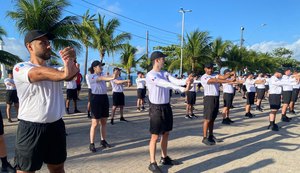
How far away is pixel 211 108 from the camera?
738 centimetres

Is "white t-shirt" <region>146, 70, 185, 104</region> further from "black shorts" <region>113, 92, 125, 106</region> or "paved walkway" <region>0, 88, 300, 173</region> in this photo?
"black shorts" <region>113, 92, 125, 106</region>

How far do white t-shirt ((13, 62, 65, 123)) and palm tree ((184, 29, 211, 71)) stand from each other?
28.6m

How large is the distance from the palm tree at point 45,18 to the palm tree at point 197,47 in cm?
1672

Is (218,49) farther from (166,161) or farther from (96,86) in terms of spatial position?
(166,161)

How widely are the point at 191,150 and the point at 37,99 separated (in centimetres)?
452

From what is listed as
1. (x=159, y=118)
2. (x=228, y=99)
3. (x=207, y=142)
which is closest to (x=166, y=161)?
(x=159, y=118)

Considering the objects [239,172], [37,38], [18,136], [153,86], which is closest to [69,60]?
[37,38]

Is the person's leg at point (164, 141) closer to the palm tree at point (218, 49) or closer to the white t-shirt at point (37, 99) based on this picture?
the white t-shirt at point (37, 99)

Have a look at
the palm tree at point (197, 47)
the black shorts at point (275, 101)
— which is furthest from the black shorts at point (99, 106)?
the palm tree at point (197, 47)

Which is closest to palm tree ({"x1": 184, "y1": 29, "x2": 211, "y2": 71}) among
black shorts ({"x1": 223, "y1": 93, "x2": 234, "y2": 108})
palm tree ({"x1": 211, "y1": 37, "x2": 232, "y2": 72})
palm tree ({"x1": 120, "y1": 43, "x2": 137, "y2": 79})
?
palm tree ({"x1": 211, "y1": 37, "x2": 232, "y2": 72})

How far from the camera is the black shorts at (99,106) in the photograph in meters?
6.55

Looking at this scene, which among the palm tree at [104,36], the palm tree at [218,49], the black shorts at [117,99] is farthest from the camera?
the palm tree at [218,49]

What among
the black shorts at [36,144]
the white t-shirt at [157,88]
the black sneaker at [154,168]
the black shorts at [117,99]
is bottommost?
the black sneaker at [154,168]

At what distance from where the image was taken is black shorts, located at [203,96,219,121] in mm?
7352
